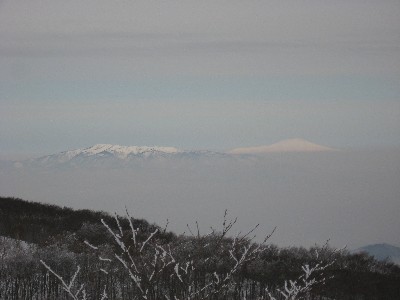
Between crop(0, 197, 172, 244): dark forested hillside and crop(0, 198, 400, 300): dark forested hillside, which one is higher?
crop(0, 197, 172, 244): dark forested hillside

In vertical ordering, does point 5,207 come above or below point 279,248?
above

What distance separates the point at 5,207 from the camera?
27.6m

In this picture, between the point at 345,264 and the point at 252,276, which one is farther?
the point at 345,264

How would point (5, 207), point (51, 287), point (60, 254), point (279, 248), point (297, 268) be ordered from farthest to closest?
point (5, 207), point (279, 248), point (297, 268), point (60, 254), point (51, 287)

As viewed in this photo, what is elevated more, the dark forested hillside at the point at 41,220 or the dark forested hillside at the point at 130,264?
the dark forested hillside at the point at 41,220

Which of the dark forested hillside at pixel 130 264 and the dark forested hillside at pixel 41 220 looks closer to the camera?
the dark forested hillside at pixel 130 264

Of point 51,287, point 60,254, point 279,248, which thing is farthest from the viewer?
point 279,248

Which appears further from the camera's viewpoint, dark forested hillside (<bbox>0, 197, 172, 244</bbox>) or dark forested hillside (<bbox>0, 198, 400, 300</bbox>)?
dark forested hillside (<bbox>0, 197, 172, 244</bbox>)

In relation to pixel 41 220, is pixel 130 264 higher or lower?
lower

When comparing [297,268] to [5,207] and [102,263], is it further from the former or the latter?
[5,207]

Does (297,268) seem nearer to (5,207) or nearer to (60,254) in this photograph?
(60,254)

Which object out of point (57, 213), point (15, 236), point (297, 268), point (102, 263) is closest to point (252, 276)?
point (297, 268)

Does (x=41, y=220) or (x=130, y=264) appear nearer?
(x=130, y=264)

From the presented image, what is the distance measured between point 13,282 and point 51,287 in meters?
1.04
